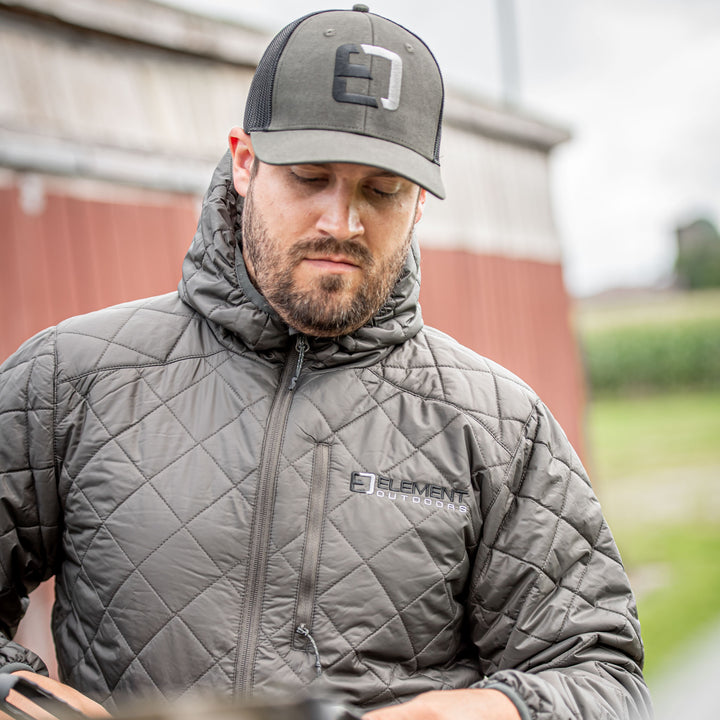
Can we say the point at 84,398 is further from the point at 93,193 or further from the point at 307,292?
the point at 93,193

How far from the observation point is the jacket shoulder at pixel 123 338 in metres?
1.62

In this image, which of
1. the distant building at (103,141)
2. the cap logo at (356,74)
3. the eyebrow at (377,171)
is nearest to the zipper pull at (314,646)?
the eyebrow at (377,171)

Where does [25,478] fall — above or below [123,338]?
below

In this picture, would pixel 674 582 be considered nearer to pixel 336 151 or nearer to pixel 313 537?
pixel 313 537

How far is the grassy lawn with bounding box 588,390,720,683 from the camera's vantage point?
705 centimetres

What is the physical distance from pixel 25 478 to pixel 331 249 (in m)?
0.71

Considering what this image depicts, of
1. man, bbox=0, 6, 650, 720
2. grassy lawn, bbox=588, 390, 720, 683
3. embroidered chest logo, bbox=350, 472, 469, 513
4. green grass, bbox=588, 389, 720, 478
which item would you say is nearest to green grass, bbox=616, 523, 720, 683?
grassy lawn, bbox=588, 390, 720, 683

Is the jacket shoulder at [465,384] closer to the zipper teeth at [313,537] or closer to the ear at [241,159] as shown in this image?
the zipper teeth at [313,537]

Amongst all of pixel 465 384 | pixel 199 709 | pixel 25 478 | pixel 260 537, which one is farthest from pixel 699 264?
pixel 199 709

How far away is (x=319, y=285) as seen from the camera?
60.6 inches

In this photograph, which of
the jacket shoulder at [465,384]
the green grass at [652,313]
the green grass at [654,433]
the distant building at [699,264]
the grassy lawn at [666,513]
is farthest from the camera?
the distant building at [699,264]

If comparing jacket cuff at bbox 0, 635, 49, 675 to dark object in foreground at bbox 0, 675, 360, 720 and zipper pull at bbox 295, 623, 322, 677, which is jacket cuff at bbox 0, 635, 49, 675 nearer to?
dark object in foreground at bbox 0, 675, 360, 720

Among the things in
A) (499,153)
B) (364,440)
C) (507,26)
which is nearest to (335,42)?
(364,440)

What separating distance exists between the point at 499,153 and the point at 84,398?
578cm
